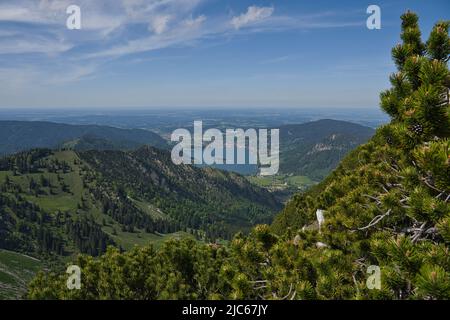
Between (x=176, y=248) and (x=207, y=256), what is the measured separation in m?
1.44

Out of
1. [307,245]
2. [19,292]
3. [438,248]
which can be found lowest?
[19,292]

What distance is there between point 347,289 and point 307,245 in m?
4.52

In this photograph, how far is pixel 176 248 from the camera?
15359mm

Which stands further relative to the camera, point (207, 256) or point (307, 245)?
point (207, 256)

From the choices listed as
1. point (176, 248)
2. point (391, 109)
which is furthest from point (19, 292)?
point (391, 109)
